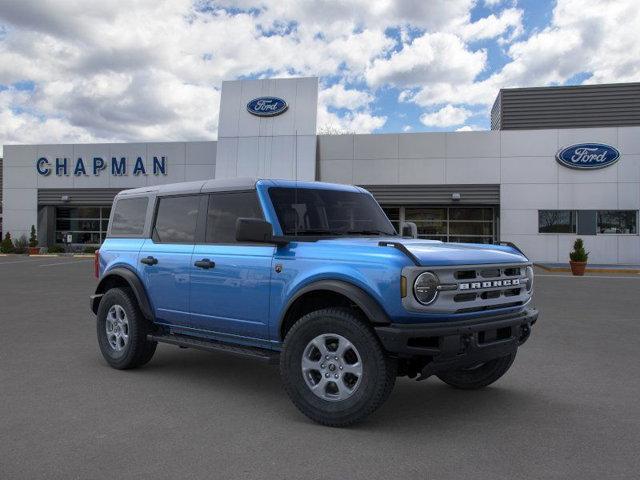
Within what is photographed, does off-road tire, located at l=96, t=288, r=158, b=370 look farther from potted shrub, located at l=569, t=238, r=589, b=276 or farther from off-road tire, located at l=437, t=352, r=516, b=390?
potted shrub, located at l=569, t=238, r=589, b=276

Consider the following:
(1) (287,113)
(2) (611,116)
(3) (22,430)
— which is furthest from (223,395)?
(2) (611,116)

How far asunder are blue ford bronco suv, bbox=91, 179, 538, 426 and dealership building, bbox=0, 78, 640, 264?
18.9 metres

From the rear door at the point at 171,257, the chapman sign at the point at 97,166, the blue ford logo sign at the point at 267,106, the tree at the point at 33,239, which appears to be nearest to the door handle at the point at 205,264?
the rear door at the point at 171,257

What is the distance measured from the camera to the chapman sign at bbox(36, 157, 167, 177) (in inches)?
1251

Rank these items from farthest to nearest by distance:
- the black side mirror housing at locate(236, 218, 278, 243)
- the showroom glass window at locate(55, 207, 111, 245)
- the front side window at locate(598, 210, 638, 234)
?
the showroom glass window at locate(55, 207, 111, 245) → the front side window at locate(598, 210, 638, 234) → the black side mirror housing at locate(236, 218, 278, 243)

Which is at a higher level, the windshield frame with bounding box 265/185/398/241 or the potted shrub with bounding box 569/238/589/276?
the windshield frame with bounding box 265/185/398/241

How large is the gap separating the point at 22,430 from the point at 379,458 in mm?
2575

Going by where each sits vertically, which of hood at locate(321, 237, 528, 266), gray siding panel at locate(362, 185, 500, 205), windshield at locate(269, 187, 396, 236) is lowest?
hood at locate(321, 237, 528, 266)

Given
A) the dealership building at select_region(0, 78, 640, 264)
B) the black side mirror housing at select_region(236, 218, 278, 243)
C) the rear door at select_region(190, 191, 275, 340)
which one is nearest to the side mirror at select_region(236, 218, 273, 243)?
the black side mirror housing at select_region(236, 218, 278, 243)

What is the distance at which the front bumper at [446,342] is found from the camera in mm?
4078

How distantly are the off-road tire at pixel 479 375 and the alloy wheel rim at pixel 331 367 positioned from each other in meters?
1.46

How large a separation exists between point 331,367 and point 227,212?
6.24 ft

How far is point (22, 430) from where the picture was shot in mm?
4254

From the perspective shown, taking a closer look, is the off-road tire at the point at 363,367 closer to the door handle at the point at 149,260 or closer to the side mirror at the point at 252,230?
the side mirror at the point at 252,230
